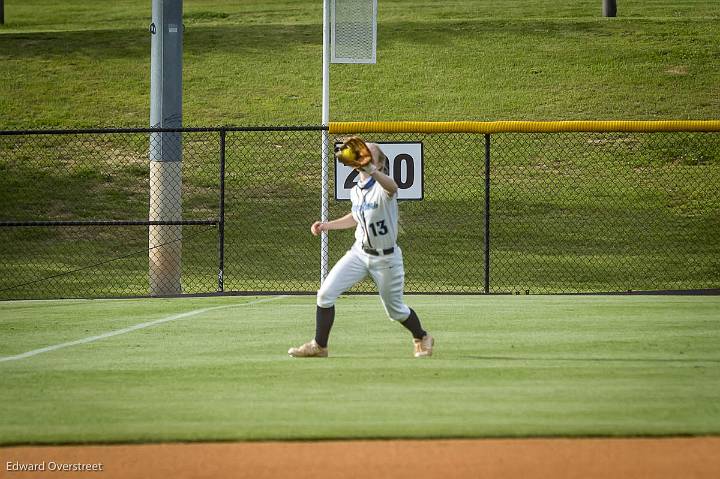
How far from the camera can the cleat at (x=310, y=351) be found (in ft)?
31.7

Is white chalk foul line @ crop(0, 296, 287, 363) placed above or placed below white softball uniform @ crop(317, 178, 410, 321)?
below

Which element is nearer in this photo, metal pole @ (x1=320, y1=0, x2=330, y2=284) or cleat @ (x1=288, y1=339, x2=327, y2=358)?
cleat @ (x1=288, y1=339, x2=327, y2=358)

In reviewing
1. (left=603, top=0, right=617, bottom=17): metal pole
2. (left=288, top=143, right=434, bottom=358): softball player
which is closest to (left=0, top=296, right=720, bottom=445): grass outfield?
(left=288, top=143, right=434, bottom=358): softball player

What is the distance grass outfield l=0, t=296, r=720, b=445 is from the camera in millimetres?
7266

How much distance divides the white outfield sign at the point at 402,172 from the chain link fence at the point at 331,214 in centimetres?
112

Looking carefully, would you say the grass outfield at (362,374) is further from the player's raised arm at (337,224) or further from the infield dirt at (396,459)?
the player's raised arm at (337,224)

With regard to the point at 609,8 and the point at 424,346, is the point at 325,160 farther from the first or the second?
the point at 609,8

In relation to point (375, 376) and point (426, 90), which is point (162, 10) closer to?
point (375, 376)

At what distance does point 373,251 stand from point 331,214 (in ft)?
46.4

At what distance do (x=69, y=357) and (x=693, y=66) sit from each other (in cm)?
2639

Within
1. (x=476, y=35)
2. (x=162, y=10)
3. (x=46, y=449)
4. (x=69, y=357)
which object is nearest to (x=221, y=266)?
(x=162, y=10)

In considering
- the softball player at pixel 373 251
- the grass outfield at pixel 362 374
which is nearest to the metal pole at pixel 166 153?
the grass outfield at pixel 362 374

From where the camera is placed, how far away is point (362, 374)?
29.4ft

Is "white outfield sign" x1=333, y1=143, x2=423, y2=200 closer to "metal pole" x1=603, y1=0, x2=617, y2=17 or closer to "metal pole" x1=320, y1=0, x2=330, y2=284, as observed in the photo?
"metal pole" x1=320, y1=0, x2=330, y2=284
